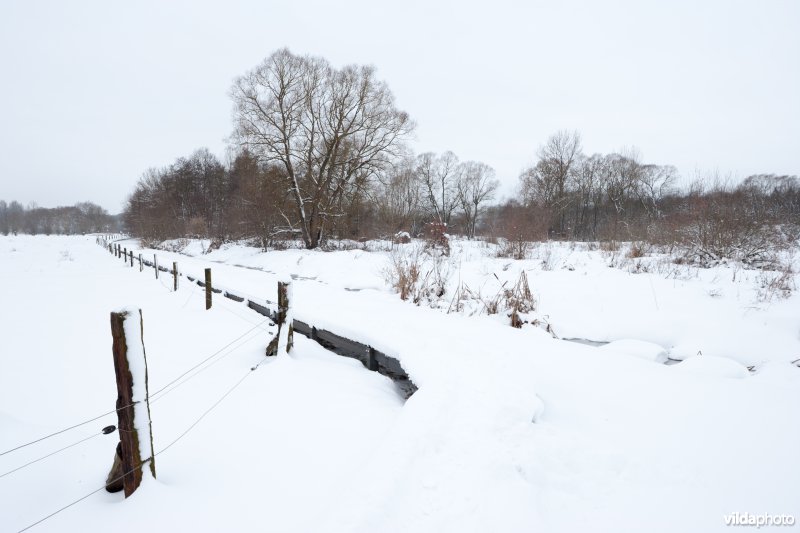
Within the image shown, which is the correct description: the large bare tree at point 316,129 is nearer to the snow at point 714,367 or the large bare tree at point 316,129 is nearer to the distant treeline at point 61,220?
the snow at point 714,367

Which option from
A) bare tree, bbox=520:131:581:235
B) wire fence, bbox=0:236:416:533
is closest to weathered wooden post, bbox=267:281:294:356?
wire fence, bbox=0:236:416:533

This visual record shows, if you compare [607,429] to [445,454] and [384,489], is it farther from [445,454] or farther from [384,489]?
[384,489]

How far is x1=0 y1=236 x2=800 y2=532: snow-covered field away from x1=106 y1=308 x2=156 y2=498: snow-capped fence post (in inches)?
4.7

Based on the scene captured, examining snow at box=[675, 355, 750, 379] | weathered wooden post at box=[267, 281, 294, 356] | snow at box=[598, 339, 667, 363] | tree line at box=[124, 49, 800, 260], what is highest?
tree line at box=[124, 49, 800, 260]

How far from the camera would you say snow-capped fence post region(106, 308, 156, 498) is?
197 centimetres

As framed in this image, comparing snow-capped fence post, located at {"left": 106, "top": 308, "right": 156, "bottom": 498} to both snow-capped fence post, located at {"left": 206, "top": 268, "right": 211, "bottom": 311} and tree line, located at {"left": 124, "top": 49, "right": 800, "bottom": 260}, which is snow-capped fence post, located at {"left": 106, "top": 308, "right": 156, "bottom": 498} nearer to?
snow-capped fence post, located at {"left": 206, "top": 268, "right": 211, "bottom": 311}

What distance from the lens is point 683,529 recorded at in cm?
181

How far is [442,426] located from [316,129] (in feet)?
67.6

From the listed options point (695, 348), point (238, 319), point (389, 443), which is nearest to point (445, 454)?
point (389, 443)


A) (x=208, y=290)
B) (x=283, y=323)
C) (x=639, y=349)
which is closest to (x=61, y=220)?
(x=208, y=290)

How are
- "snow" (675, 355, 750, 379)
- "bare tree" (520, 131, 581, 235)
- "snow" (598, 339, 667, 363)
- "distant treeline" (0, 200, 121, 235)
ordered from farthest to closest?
"distant treeline" (0, 200, 121, 235) → "bare tree" (520, 131, 581, 235) → "snow" (598, 339, 667, 363) → "snow" (675, 355, 750, 379)

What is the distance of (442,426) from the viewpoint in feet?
8.74

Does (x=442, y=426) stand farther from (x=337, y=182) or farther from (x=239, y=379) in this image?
(x=337, y=182)

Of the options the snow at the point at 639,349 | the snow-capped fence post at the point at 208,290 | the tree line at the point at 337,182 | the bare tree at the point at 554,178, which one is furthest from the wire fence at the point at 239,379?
the bare tree at the point at 554,178
